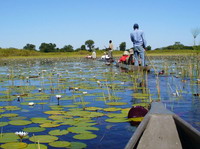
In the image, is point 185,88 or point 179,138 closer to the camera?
point 179,138

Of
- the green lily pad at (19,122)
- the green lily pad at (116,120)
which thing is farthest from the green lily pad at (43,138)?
the green lily pad at (116,120)

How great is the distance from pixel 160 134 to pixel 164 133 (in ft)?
0.14

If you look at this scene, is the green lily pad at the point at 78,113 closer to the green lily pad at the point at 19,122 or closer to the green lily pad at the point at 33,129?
the green lily pad at the point at 19,122

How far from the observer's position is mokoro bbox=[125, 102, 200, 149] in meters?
2.68

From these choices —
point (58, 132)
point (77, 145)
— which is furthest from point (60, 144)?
point (58, 132)

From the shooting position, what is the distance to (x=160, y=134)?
285cm

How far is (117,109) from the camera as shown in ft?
16.7

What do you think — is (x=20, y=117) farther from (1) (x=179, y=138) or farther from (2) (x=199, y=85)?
(2) (x=199, y=85)

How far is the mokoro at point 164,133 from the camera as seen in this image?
8.78 ft

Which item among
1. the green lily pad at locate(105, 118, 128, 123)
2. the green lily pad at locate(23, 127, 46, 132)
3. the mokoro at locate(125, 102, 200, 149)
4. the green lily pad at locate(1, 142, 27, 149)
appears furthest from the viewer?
the green lily pad at locate(105, 118, 128, 123)

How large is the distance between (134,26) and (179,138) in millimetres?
10098

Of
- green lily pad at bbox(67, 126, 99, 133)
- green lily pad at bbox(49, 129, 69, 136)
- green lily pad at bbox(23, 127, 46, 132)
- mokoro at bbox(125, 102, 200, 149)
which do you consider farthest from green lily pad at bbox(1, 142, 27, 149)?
mokoro at bbox(125, 102, 200, 149)

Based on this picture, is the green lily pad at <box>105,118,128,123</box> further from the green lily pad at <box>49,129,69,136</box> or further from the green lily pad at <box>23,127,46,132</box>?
the green lily pad at <box>23,127,46,132</box>

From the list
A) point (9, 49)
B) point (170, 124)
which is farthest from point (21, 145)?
point (9, 49)
